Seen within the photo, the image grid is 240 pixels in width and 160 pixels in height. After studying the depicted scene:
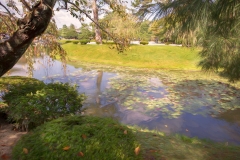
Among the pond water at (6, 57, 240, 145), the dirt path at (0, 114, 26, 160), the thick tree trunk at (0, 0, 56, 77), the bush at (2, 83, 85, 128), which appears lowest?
the pond water at (6, 57, 240, 145)

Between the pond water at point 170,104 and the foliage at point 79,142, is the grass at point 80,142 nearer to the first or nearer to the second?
the foliage at point 79,142

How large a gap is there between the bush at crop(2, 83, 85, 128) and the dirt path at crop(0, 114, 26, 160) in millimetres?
219

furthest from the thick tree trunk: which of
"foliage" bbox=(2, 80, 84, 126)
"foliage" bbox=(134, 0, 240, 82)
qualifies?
"foliage" bbox=(134, 0, 240, 82)

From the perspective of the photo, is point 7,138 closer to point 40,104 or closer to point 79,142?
point 40,104

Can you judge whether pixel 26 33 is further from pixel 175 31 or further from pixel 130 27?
pixel 175 31

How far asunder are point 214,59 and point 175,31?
2587 mm

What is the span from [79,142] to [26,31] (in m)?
1.36

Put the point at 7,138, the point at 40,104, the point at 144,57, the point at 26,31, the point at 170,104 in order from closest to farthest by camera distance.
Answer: the point at 26,31 → the point at 7,138 → the point at 40,104 → the point at 170,104 → the point at 144,57

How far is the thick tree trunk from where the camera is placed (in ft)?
6.67

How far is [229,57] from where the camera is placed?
3.73 meters

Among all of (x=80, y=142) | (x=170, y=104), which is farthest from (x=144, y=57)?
(x=80, y=142)

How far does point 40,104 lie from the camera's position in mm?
3041

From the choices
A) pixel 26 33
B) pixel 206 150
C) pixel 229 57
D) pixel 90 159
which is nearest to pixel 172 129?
pixel 206 150

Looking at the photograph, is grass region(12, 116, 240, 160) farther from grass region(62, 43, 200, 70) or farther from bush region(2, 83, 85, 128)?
grass region(62, 43, 200, 70)
